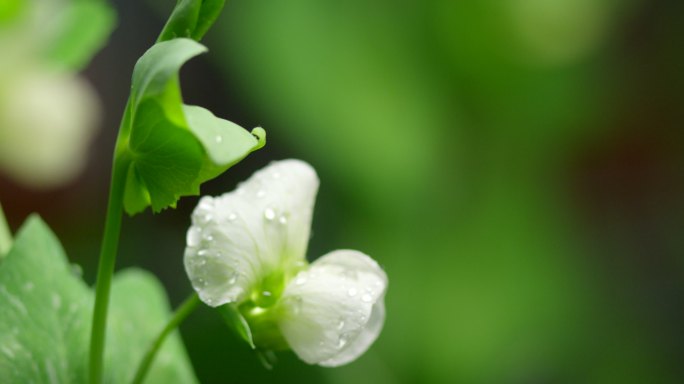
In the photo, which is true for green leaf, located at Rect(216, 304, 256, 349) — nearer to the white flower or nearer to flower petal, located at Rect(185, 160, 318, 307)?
flower petal, located at Rect(185, 160, 318, 307)

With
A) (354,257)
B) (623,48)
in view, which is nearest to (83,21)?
(354,257)

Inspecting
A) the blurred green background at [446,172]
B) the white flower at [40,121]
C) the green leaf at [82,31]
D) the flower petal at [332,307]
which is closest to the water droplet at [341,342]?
the flower petal at [332,307]

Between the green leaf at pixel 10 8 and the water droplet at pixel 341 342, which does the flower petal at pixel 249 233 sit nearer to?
the water droplet at pixel 341 342

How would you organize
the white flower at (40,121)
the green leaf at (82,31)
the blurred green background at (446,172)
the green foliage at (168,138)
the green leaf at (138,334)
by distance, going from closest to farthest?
the green foliage at (168,138) < the green leaf at (138,334) < the green leaf at (82,31) < the white flower at (40,121) < the blurred green background at (446,172)

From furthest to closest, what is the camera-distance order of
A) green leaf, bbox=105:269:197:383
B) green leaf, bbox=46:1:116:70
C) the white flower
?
the white flower, green leaf, bbox=46:1:116:70, green leaf, bbox=105:269:197:383

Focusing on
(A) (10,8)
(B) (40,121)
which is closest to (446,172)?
(B) (40,121)

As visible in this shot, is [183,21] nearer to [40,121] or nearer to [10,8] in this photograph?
[10,8]

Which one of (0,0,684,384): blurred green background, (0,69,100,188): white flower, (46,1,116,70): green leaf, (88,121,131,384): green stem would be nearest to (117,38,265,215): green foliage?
(88,121,131,384): green stem

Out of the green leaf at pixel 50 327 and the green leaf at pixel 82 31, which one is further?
the green leaf at pixel 82 31
